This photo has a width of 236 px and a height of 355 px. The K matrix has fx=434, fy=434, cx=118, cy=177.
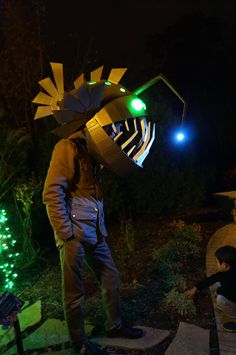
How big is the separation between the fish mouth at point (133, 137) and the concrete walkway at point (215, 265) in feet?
5.44

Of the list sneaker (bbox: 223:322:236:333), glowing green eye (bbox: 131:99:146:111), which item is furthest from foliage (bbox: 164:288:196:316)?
glowing green eye (bbox: 131:99:146:111)

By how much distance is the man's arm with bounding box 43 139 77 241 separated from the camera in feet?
10.9

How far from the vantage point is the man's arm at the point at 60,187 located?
3.33 m

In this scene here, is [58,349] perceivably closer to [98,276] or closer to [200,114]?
[98,276]

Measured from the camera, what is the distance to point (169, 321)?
4074mm

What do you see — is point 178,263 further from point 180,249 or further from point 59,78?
point 59,78

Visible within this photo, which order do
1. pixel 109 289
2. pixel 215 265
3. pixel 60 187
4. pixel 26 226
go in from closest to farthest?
pixel 60 187
pixel 109 289
pixel 215 265
pixel 26 226

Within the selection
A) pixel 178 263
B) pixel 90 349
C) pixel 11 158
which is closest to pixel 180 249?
pixel 178 263

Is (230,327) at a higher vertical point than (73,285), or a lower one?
lower

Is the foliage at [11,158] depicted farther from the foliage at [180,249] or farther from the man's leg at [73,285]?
the man's leg at [73,285]

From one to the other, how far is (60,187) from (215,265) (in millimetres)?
2671

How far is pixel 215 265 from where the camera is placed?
523 centimetres

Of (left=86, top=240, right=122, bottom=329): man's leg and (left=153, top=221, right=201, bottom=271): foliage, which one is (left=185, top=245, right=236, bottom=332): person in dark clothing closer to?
(left=86, top=240, right=122, bottom=329): man's leg

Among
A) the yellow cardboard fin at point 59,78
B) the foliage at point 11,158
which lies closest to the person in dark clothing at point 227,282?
the yellow cardboard fin at point 59,78
